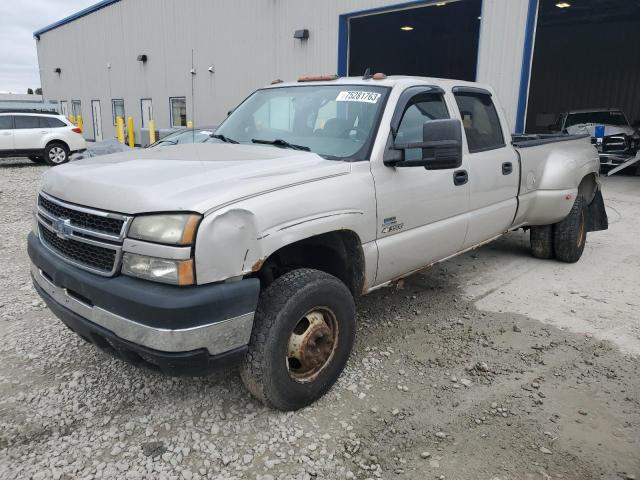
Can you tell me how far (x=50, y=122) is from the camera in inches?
625

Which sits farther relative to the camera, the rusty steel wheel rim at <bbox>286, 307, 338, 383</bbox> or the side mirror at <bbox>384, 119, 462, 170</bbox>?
the side mirror at <bbox>384, 119, 462, 170</bbox>

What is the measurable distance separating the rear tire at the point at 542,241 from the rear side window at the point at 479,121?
1.59 m

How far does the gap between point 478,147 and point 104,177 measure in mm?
2920

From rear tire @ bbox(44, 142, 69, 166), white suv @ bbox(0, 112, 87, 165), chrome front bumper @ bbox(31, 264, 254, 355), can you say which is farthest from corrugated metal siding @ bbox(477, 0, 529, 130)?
rear tire @ bbox(44, 142, 69, 166)

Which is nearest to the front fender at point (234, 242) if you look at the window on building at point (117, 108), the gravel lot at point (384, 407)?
the gravel lot at point (384, 407)

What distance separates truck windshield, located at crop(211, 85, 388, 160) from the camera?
10.7ft

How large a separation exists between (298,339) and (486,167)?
2.36 meters

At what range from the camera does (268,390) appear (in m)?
2.60

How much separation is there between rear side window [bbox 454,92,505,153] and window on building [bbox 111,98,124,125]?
76.8 ft

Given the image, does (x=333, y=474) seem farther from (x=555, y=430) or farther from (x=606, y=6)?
(x=606, y=6)

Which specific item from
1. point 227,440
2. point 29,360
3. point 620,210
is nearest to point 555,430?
point 227,440

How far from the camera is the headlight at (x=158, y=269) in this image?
2197 millimetres

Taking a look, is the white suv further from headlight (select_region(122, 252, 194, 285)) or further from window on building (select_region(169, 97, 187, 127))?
headlight (select_region(122, 252, 194, 285))

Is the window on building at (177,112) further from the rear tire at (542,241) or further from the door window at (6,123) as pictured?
the rear tire at (542,241)
